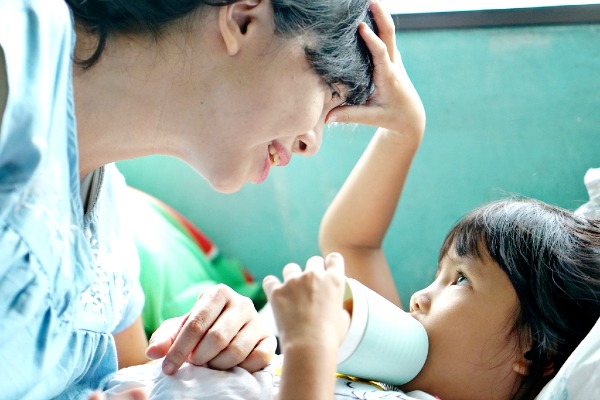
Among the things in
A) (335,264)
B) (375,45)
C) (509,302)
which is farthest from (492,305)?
(375,45)

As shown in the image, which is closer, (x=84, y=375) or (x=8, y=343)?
(x=8, y=343)

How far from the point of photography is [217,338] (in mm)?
1045

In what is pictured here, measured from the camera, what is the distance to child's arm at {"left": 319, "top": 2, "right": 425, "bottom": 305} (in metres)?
1.33

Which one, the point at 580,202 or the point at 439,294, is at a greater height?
the point at 439,294

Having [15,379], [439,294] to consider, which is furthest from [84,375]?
[439,294]

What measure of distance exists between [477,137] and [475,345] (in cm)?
68

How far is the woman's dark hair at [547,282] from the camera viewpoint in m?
1.12

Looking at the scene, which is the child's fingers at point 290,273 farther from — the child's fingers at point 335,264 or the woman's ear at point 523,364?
the woman's ear at point 523,364

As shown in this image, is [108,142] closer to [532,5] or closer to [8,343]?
[8,343]

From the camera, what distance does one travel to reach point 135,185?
2240 mm

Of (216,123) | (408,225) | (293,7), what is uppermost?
(293,7)

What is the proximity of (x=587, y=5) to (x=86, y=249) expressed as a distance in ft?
3.65

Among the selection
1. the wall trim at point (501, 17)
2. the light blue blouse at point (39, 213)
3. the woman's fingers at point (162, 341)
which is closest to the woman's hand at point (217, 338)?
the woman's fingers at point (162, 341)

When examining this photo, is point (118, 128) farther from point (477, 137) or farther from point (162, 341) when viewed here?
point (477, 137)
